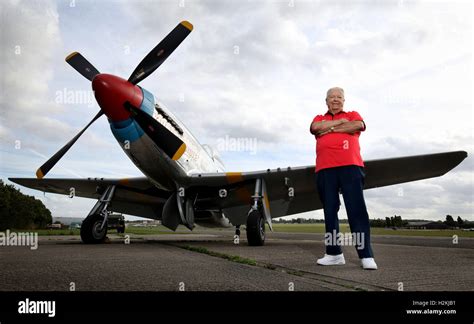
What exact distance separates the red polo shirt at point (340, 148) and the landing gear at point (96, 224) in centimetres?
674

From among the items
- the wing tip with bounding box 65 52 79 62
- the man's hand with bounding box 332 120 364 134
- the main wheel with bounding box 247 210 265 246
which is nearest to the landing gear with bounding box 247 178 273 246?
the main wheel with bounding box 247 210 265 246

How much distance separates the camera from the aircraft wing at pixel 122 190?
34.4 feet

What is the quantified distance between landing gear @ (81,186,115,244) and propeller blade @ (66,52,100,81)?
3.22 metres

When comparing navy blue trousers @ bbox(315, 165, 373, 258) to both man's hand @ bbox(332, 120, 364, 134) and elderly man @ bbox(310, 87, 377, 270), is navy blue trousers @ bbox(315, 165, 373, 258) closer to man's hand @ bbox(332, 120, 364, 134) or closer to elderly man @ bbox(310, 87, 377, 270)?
elderly man @ bbox(310, 87, 377, 270)

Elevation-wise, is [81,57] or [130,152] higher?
[81,57]

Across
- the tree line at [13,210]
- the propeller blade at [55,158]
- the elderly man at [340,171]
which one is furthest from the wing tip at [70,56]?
the tree line at [13,210]

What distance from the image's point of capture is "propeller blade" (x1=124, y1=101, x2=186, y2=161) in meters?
7.27

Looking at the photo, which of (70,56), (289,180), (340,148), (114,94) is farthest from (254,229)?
(70,56)

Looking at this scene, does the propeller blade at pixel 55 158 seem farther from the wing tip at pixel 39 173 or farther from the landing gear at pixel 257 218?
the landing gear at pixel 257 218

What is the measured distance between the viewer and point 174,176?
9039 millimetres

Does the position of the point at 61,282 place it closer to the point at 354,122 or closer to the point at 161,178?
the point at 354,122
